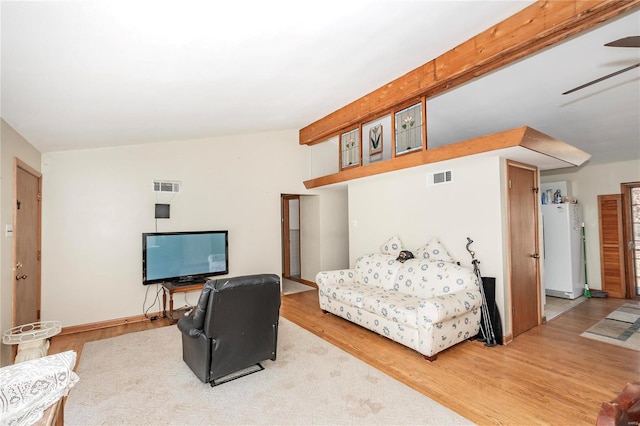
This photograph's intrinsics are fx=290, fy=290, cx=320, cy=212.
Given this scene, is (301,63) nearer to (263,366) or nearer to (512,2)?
(512,2)

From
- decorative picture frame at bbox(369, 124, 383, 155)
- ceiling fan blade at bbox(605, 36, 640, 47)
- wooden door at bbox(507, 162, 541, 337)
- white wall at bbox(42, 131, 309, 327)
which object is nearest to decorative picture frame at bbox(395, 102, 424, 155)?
decorative picture frame at bbox(369, 124, 383, 155)

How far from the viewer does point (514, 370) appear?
2.68 meters

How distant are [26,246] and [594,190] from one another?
9.10 meters

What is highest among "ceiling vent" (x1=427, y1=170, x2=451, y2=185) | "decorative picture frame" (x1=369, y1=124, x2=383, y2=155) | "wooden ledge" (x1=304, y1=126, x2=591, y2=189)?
"decorative picture frame" (x1=369, y1=124, x2=383, y2=155)

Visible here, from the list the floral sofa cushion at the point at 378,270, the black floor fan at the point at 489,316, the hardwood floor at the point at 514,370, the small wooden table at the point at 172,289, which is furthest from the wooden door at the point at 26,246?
the black floor fan at the point at 489,316

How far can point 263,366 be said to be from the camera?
9.27 feet

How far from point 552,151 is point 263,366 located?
390 centimetres

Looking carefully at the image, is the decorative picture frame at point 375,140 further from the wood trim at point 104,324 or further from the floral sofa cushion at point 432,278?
the wood trim at point 104,324

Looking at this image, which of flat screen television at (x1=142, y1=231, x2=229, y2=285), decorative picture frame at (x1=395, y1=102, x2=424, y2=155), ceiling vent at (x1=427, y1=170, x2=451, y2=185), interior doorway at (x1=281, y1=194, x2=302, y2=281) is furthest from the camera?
interior doorway at (x1=281, y1=194, x2=302, y2=281)

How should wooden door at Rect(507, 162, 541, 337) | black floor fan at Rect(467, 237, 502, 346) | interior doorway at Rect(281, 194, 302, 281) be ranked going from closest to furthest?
black floor fan at Rect(467, 237, 502, 346)
wooden door at Rect(507, 162, 541, 337)
interior doorway at Rect(281, 194, 302, 281)

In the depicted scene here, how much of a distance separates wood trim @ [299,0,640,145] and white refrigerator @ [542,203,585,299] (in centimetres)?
375

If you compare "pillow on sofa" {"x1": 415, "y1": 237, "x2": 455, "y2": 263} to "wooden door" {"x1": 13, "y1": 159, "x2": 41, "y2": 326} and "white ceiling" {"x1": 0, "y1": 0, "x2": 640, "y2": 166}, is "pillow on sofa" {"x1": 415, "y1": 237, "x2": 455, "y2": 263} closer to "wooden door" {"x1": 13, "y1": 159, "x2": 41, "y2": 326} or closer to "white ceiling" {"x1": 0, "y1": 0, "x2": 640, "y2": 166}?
"white ceiling" {"x1": 0, "y1": 0, "x2": 640, "y2": 166}

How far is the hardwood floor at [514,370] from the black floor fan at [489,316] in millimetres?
130

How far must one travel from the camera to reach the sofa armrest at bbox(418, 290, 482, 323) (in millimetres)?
2838
